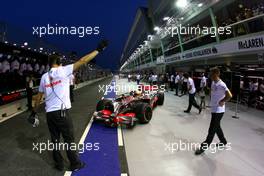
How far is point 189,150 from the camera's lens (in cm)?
588

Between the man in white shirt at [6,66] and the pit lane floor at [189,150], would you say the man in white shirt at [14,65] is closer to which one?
the man in white shirt at [6,66]

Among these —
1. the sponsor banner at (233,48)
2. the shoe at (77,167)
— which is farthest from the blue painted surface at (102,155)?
the sponsor banner at (233,48)

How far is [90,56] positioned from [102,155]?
228cm

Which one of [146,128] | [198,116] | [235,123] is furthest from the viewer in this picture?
[198,116]

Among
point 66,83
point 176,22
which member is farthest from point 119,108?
point 176,22

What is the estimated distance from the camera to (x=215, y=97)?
573 cm

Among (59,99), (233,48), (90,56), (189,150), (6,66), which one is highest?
(233,48)

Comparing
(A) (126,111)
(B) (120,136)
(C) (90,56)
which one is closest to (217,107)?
(B) (120,136)

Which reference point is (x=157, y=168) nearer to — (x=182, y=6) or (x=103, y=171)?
(x=103, y=171)

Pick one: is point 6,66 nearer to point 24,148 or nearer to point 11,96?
point 11,96

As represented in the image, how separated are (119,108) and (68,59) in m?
19.5

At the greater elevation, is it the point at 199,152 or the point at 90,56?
the point at 90,56

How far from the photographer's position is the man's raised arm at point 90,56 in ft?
14.3

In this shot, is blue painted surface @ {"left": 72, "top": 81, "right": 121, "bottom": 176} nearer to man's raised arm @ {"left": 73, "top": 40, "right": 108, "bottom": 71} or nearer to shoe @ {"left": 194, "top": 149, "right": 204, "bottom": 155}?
shoe @ {"left": 194, "top": 149, "right": 204, "bottom": 155}
